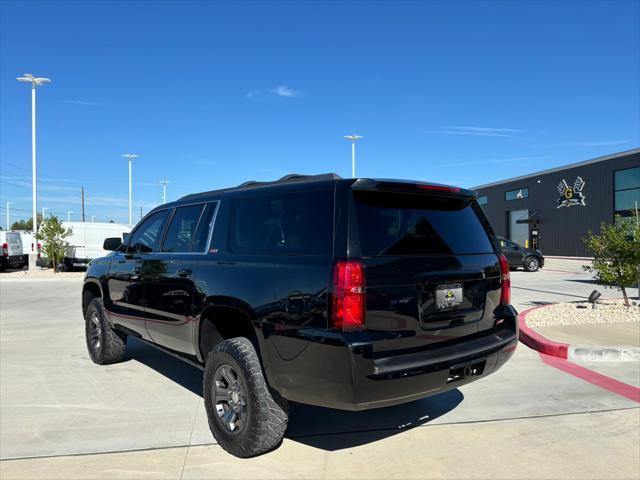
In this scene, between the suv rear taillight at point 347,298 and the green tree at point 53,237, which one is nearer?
the suv rear taillight at point 347,298

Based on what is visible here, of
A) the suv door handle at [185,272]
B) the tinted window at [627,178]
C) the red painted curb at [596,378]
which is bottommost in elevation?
the red painted curb at [596,378]

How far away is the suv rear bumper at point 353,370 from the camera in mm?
A: 2732

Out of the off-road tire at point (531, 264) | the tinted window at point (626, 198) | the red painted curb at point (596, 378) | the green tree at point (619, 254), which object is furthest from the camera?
the tinted window at point (626, 198)

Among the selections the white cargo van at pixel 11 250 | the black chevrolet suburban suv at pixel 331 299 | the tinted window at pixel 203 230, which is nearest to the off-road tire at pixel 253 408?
the black chevrolet suburban suv at pixel 331 299

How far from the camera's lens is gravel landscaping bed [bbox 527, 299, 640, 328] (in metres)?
8.01

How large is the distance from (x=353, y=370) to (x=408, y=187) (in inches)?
49.8

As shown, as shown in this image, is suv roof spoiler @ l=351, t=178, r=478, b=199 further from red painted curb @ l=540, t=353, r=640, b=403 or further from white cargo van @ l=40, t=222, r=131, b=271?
white cargo van @ l=40, t=222, r=131, b=271

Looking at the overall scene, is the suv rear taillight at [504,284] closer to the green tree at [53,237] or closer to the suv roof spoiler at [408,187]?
the suv roof spoiler at [408,187]

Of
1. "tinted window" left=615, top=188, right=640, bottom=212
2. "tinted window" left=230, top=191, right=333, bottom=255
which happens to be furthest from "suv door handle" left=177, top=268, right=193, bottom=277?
"tinted window" left=615, top=188, right=640, bottom=212

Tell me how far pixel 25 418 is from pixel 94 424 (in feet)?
2.15

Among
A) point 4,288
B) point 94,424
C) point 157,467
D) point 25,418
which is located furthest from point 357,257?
point 4,288

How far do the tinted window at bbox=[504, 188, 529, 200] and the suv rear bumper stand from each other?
4361 cm

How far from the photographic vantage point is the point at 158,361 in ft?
19.8

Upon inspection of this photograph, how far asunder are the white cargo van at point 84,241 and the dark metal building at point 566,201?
2458cm
